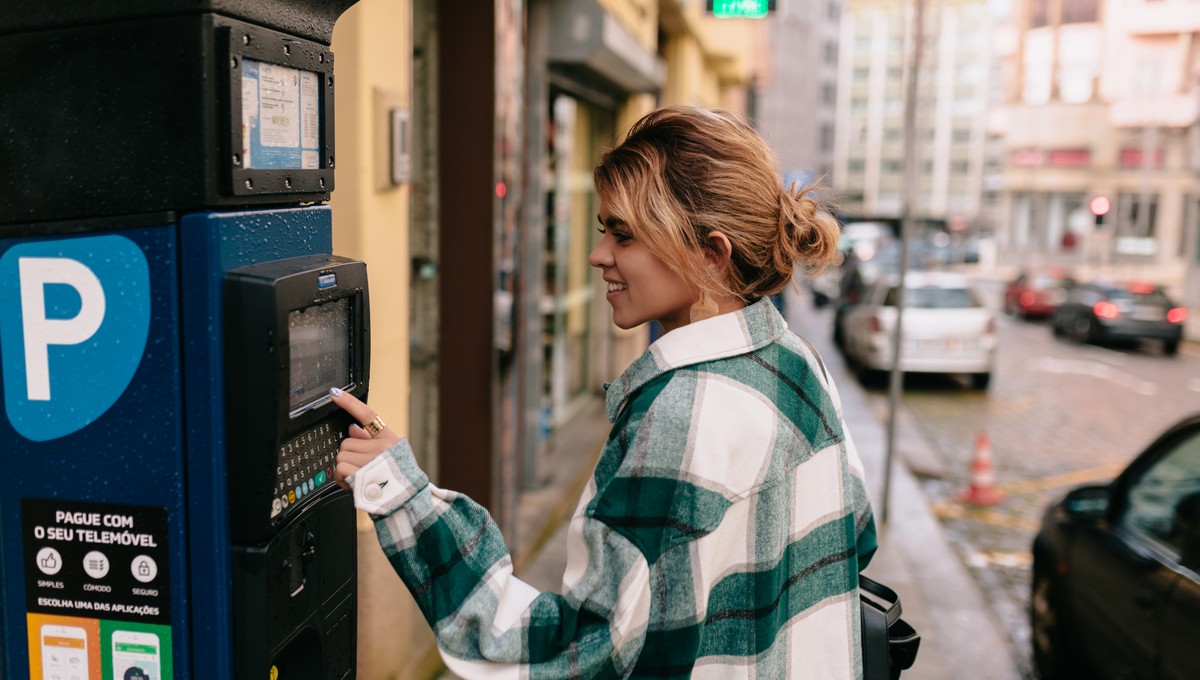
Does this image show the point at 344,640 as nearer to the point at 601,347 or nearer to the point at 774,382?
the point at 774,382

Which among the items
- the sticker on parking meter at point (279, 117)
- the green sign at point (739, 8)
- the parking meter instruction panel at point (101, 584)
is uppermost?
the green sign at point (739, 8)

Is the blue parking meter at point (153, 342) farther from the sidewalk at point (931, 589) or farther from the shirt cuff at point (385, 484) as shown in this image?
the sidewalk at point (931, 589)

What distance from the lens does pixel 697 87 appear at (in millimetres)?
15102

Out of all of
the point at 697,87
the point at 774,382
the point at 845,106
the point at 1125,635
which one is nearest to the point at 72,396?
the point at 774,382

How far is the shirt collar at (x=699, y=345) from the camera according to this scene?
1631 mm

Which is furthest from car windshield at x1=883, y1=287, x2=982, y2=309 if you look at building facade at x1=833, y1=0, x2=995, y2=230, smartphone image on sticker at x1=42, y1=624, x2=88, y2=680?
building facade at x1=833, y1=0, x2=995, y2=230

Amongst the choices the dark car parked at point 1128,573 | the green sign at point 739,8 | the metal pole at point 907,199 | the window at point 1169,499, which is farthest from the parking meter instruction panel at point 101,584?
the metal pole at point 907,199

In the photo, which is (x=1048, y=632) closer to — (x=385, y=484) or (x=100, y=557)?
(x=385, y=484)

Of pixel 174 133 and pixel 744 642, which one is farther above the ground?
pixel 174 133

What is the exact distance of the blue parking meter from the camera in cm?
157

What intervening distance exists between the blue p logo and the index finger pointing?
0.31 metres

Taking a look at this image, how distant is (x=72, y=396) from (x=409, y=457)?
21.2 inches

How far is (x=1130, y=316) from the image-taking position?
743 inches

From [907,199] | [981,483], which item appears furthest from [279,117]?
[981,483]
